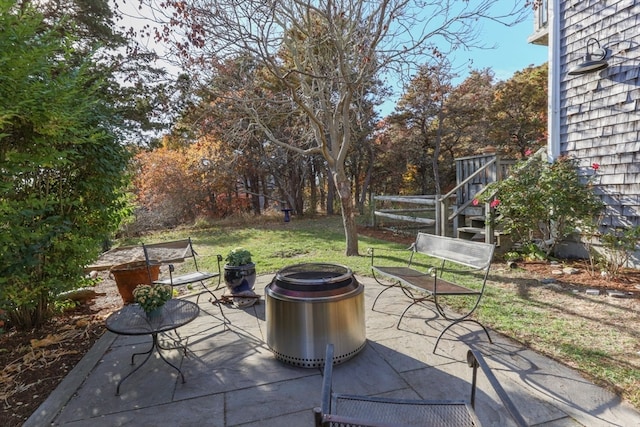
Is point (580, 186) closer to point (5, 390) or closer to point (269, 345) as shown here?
point (269, 345)

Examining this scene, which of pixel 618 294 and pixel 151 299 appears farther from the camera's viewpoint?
pixel 618 294

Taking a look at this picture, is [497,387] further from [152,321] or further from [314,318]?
[152,321]

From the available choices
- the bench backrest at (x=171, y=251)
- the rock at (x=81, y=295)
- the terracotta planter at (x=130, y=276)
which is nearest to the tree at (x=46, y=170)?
the terracotta planter at (x=130, y=276)

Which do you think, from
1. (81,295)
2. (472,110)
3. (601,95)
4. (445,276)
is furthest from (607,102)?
(472,110)

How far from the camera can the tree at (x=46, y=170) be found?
2.55 m

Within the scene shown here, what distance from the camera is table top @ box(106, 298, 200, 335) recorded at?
95.7 inches

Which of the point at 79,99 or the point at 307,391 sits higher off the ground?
the point at 79,99

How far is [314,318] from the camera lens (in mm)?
2506

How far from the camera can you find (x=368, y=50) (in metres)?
5.62

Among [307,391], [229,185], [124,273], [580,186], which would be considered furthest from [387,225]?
[307,391]

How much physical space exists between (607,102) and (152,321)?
6566mm

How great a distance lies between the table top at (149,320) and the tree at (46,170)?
0.83 m

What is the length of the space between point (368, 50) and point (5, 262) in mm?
5339

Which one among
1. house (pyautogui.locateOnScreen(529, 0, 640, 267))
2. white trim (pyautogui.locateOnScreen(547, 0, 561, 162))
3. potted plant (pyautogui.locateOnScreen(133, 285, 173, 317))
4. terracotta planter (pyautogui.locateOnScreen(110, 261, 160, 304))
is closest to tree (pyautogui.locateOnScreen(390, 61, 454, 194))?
white trim (pyautogui.locateOnScreen(547, 0, 561, 162))
